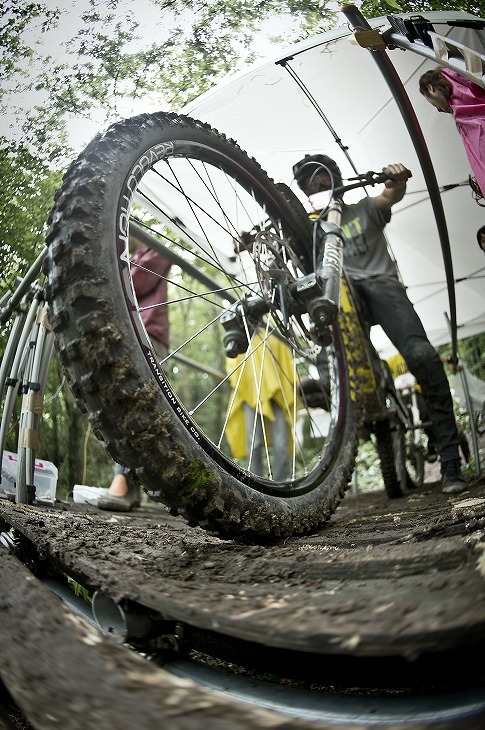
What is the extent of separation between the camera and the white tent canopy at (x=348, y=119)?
223 centimetres

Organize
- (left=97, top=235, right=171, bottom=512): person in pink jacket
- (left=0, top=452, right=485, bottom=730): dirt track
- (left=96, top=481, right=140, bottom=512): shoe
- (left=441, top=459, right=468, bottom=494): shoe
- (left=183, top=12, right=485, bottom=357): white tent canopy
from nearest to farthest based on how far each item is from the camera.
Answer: (left=0, top=452, right=485, bottom=730): dirt track < (left=441, top=459, right=468, bottom=494): shoe < (left=96, top=481, right=140, bottom=512): shoe < (left=183, top=12, right=485, bottom=357): white tent canopy < (left=97, top=235, right=171, bottom=512): person in pink jacket

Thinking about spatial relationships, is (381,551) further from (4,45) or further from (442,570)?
(4,45)

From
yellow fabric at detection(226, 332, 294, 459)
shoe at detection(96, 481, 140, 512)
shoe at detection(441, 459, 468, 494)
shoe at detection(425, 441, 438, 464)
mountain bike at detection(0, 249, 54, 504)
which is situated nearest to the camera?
mountain bike at detection(0, 249, 54, 504)

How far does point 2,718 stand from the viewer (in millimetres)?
464

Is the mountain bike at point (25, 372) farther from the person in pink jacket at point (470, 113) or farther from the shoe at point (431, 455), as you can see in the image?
the shoe at point (431, 455)

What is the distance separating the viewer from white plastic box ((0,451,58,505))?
1.55 m

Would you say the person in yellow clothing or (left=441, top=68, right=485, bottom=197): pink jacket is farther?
the person in yellow clothing

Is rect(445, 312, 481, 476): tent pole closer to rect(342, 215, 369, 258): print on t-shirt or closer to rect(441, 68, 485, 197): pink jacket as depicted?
rect(342, 215, 369, 258): print on t-shirt

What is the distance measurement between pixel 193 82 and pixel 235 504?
5.54ft

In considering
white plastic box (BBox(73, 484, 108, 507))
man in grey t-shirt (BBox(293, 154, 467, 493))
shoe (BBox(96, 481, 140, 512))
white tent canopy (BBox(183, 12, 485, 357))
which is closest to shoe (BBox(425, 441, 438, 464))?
white tent canopy (BBox(183, 12, 485, 357))

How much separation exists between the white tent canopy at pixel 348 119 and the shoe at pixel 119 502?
1.73 metres

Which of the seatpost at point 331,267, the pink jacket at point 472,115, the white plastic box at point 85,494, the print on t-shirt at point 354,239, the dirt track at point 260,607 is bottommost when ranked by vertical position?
the white plastic box at point 85,494

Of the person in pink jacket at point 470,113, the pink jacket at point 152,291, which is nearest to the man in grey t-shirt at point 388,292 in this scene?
the person in pink jacket at point 470,113

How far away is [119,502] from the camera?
1.91 meters
